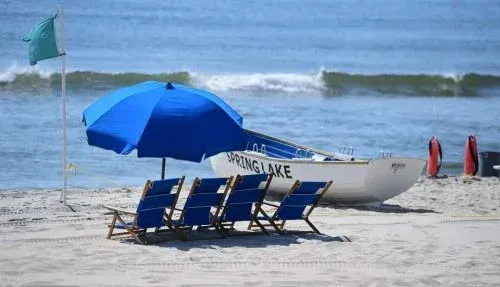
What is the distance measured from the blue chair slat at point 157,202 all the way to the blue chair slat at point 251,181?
2.83 ft

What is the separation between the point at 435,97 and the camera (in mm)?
39062

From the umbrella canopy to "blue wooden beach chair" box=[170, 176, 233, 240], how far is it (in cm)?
31

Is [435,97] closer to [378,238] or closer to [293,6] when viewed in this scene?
[378,238]

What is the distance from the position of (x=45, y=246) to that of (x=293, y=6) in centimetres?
7079

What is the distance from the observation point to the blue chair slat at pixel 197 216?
12.9 meters

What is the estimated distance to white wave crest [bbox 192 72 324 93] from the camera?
39022mm

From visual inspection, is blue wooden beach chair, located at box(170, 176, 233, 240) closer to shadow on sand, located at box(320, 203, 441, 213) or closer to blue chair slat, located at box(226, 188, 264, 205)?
blue chair slat, located at box(226, 188, 264, 205)

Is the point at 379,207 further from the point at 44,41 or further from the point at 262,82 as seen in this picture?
the point at 262,82

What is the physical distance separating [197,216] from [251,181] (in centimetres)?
72

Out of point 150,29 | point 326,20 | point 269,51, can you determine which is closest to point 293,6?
point 326,20

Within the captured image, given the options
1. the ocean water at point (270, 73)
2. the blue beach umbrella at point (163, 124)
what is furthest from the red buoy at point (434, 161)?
the blue beach umbrella at point (163, 124)

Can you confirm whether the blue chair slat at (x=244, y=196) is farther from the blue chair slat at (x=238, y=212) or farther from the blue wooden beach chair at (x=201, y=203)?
the blue wooden beach chair at (x=201, y=203)

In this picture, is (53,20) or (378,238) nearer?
(378,238)

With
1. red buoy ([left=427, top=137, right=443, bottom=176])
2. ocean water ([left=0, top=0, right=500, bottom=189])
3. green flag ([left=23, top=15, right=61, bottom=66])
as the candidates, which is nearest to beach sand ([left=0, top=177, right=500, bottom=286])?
green flag ([left=23, top=15, right=61, bottom=66])
